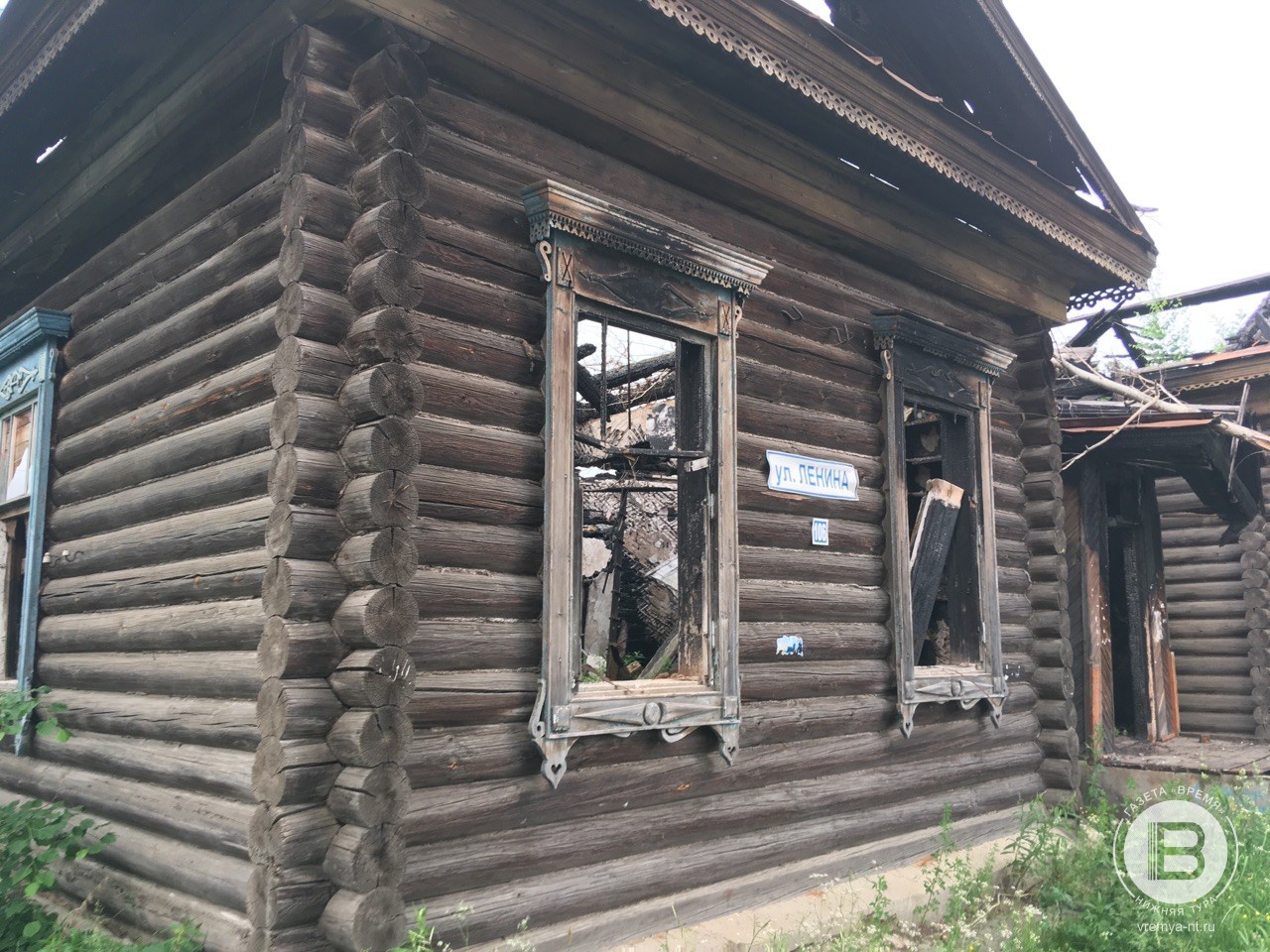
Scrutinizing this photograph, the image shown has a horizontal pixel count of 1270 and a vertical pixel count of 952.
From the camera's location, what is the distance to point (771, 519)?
542cm

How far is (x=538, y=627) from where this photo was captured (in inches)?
163

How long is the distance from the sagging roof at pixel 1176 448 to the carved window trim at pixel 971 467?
2317 millimetres

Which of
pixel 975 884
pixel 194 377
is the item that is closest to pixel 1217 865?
pixel 975 884

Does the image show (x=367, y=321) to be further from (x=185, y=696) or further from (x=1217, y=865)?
(x=1217, y=865)

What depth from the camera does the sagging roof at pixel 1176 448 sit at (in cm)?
879

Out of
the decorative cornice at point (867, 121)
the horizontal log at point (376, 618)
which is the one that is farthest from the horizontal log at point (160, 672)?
the decorative cornice at point (867, 121)

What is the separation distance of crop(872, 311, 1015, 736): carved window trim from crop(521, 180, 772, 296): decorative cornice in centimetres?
138

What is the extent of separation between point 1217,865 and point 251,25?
20.9ft

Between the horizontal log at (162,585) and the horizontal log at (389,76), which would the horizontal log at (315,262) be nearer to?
the horizontal log at (389,76)

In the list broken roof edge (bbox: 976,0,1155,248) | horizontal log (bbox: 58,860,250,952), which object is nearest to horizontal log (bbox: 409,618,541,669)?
horizontal log (bbox: 58,860,250,952)

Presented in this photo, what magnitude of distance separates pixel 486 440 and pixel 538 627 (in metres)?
0.78

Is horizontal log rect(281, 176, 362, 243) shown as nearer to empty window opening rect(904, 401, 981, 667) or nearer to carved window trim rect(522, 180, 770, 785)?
carved window trim rect(522, 180, 770, 785)

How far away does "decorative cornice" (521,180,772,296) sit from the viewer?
14.1 feet

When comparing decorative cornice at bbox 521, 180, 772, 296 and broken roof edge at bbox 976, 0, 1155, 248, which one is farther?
broken roof edge at bbox 976, 0, 1155, 248
